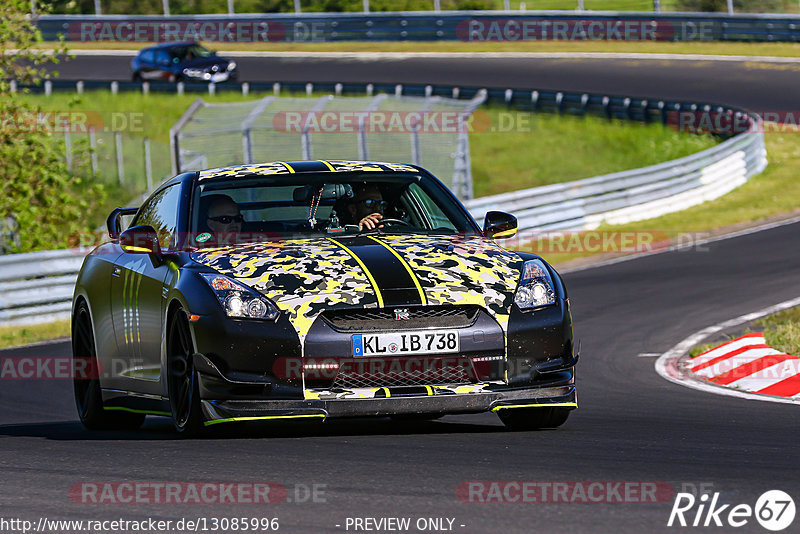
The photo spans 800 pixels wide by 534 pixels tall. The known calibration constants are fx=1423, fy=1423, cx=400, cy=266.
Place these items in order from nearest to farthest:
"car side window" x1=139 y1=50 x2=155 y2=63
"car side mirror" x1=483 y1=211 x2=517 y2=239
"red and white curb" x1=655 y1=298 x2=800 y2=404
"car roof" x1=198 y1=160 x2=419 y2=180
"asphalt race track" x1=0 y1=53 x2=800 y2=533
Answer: "asphalt race track" x1=0 y1=53 x2=800 y2=533 < "car side mirror" x1=483 y1=211 x2=517 y2=239 < "car roof" x1=198 y1=160 x2=419 y2=180 < "red and white curb" x1=655 y1=298 x2=800 y2=404 < "car side window" x1=139 y1=50 x2=155 y2=63

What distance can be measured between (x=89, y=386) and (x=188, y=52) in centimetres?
4091

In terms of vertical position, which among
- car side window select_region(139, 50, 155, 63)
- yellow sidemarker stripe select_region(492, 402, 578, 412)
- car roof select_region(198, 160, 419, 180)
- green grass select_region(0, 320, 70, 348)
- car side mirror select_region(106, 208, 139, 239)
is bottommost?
car side window select_region(139, 50, 155, 63)

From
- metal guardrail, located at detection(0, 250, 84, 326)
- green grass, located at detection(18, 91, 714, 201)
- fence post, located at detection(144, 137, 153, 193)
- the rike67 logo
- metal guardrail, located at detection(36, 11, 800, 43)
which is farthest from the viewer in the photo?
metal guardrail, located at detection(36, 11, 800, 43)

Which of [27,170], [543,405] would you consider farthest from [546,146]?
[543,405]

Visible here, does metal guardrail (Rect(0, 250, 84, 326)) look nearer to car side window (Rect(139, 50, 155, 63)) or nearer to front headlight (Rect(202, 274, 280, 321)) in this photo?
front headlight (Rect(202, 274, 280, 321))

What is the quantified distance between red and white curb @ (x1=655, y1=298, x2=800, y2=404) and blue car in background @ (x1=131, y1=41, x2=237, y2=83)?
36.7m

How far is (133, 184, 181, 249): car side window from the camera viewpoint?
27.2ft

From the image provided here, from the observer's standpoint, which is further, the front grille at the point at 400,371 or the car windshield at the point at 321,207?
the car windshield at the point at 321,207

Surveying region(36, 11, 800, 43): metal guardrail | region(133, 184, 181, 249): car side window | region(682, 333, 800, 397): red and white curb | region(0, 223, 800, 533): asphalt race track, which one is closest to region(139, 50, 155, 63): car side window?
region(36, 11, 800, 43): metal guardrail

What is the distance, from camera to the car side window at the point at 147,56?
48625 millimetres

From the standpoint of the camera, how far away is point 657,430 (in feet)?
24.6

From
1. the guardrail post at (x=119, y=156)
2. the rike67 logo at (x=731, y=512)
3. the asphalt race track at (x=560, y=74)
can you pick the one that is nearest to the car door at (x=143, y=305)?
the rike67 logo at (x=731, y=512)

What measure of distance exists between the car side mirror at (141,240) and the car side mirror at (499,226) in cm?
192

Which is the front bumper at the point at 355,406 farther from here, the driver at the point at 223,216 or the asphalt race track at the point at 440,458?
the driver at the point at 223,216
